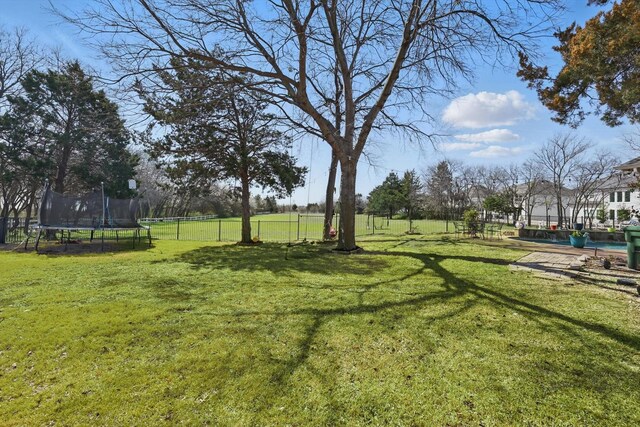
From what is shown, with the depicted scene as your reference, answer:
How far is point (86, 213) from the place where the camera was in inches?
468

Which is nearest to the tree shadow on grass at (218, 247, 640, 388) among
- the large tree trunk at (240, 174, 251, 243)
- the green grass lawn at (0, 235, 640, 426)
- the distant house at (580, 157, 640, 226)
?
the green grass lawn at (0, 235, 640, 426)

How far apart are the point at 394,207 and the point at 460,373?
1962 inches

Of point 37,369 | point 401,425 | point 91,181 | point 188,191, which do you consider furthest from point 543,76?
point 91,181

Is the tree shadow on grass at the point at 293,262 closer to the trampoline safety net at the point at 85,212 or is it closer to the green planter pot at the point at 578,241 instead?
the trampoline safety net at the point at 85,212

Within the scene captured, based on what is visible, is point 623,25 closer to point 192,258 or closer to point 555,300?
point 555,300

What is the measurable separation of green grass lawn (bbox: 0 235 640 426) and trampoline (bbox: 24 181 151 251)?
607 centimetres

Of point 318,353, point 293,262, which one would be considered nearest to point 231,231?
point 293,262

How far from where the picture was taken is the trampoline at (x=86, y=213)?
10.7 m

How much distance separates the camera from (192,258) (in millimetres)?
9242

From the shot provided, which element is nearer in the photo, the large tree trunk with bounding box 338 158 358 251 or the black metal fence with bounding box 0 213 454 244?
the large tree trunk with bounding box 338 158 358 251

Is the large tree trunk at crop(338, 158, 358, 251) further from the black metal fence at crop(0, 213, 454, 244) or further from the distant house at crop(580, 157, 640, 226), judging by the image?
the distant house at crop(580, 157, 640, 226)

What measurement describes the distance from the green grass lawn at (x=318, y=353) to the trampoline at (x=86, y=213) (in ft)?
19.9

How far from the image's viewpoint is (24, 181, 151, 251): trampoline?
10664mm

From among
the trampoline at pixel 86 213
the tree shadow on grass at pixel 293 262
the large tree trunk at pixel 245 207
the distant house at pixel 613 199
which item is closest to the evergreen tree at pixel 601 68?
the tree shadow on grass at pixel 293 262
